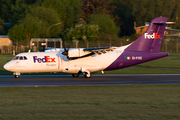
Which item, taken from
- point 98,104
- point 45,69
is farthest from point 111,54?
point 98,104

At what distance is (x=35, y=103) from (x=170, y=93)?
8028 mm

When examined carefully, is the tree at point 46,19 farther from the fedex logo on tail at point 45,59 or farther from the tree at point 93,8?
the fedex logo on tail at point 45,59

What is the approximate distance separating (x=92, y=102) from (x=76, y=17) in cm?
9108

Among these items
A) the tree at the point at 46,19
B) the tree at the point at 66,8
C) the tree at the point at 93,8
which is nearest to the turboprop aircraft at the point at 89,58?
the tree at the point at 46,19

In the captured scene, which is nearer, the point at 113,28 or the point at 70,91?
the point at 70,91

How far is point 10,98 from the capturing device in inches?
576

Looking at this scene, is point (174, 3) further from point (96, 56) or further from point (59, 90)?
point (59, 90)

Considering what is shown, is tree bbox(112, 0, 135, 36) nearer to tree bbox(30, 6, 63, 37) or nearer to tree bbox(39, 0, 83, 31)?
tree bbox(39, 0, 83, 31)

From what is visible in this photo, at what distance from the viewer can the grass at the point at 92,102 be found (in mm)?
10906

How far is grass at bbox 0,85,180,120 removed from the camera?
10.9m

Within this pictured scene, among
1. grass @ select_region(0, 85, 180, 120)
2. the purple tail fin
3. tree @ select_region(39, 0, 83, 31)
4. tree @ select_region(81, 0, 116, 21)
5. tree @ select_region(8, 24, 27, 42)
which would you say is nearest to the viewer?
grass @ select_region(0, 85, 180, 120)

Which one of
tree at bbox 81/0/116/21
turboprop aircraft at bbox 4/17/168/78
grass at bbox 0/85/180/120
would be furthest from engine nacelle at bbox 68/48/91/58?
tree at bbox 81/0/116/21

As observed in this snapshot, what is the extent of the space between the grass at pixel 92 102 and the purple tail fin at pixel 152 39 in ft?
24.8

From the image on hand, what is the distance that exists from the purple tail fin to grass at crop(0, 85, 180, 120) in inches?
297
